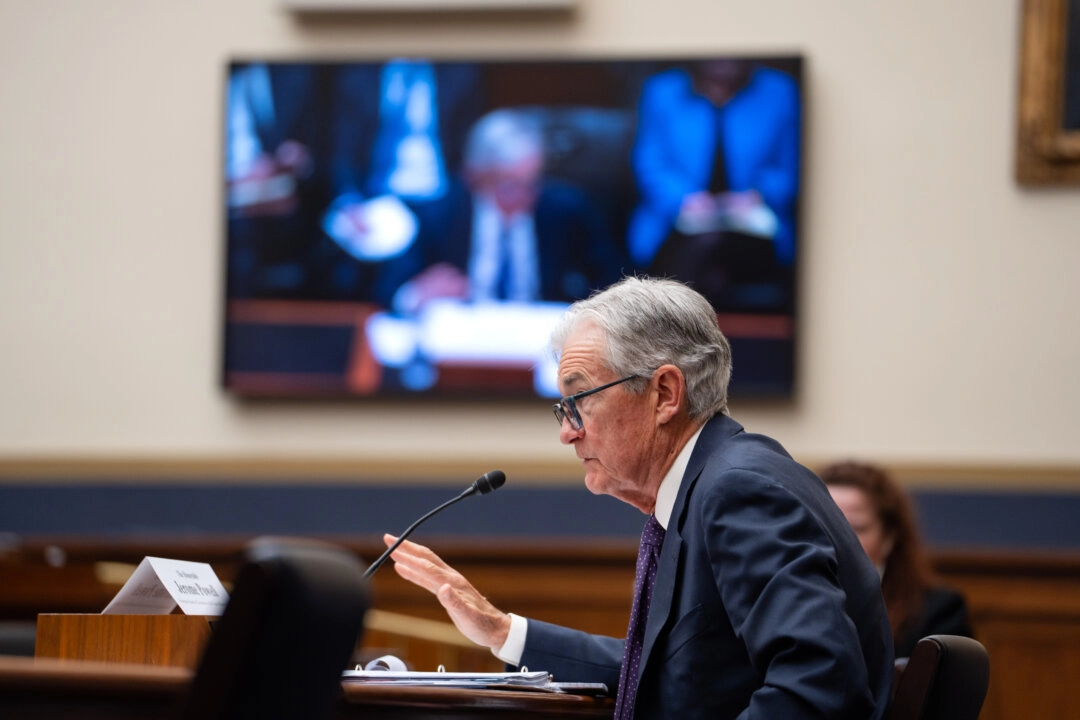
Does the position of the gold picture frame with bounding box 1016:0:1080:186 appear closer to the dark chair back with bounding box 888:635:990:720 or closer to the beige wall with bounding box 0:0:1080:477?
the beige wall with bounding box 0:0:1080:477

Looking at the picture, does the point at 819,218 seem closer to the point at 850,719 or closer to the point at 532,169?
the point at 532,169

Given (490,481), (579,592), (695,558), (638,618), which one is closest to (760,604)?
(695,558)

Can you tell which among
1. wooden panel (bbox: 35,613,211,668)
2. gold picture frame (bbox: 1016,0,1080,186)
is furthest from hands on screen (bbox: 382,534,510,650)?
gold picture frame (bbox: 1016,0,1080,186)

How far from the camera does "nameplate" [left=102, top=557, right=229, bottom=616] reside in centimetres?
184

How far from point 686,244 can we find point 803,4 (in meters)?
0.97

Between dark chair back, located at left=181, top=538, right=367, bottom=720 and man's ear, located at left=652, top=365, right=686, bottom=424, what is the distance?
3.81ft

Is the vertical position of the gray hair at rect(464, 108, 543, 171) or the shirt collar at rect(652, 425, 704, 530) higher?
the gray hair at rect(464, 108, 543, 171)

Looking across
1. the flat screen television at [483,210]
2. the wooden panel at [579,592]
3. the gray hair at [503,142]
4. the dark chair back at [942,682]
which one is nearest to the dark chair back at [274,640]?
the dark chair back at [942,682]

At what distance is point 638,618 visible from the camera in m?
2.06

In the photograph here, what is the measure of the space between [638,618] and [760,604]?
403 millimetres

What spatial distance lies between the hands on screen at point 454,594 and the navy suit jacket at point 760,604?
15.5 inches

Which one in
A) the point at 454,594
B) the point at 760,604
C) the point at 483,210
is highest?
the point at 483,210

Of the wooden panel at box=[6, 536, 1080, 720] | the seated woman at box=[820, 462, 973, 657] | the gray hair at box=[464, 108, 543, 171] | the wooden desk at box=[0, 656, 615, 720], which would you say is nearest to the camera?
the wooden desk at box=[0, 656, 615, 720]

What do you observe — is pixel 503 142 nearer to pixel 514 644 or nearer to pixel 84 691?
pixel 514 644
